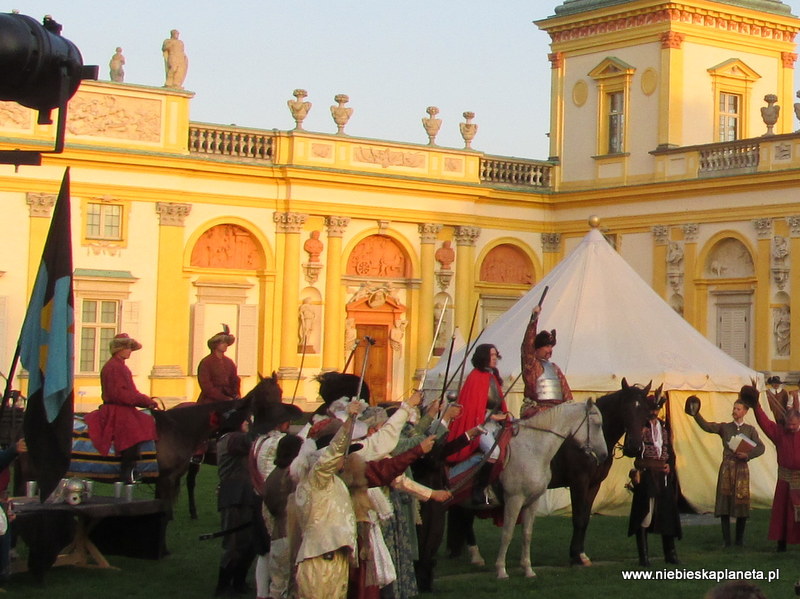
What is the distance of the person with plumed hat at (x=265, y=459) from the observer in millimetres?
8789

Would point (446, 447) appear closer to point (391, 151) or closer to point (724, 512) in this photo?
point (724, 512)

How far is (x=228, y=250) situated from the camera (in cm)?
2900

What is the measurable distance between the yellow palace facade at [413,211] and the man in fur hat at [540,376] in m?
13.3

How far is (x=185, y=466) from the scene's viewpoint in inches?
507

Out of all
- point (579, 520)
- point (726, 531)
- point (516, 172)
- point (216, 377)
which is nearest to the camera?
point (579, 520)

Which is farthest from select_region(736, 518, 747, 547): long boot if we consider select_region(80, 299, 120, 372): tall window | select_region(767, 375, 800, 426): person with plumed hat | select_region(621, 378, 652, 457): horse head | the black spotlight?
select_region(80, 299, 120, 372): tall window

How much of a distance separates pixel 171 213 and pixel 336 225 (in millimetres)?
3572

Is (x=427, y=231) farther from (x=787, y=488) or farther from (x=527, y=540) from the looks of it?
(x=527, y=540)

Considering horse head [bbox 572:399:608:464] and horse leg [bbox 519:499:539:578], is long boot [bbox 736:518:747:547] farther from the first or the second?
horse leg [bbox 519:499:539:578]

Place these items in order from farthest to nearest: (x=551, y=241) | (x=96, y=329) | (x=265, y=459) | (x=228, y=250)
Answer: (x=551, y=241), (x=228, y=250), (x=96, y=329), (x=265, y=459)

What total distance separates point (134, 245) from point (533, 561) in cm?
1662

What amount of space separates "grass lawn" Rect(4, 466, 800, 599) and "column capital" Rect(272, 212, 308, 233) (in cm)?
1456

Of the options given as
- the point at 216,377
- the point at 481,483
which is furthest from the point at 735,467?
the point at 216,377

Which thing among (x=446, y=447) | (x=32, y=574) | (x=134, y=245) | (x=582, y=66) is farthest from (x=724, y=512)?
(x=582, y=66)
